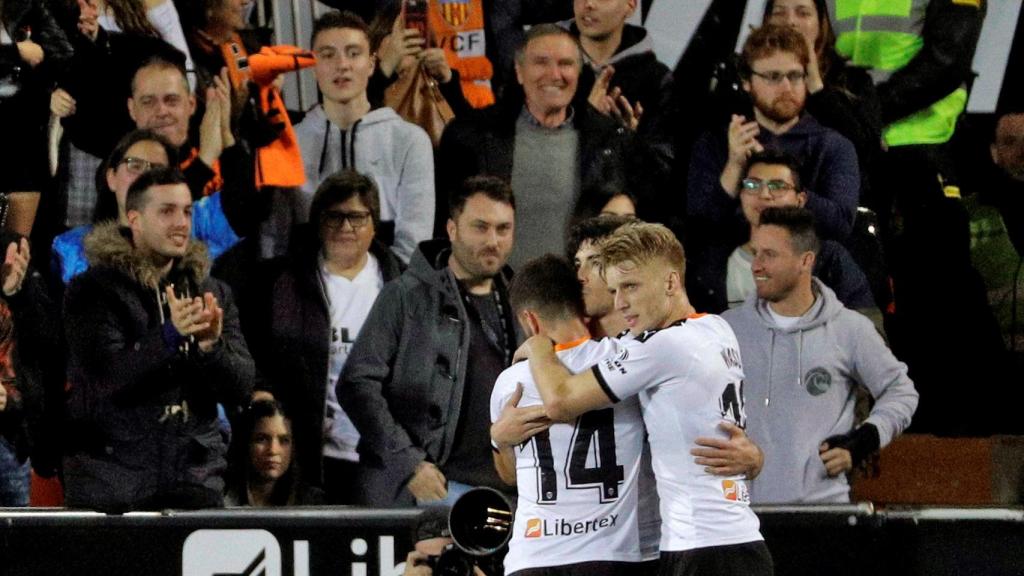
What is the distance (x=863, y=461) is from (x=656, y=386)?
198cm

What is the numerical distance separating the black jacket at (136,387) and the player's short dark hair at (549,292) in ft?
5.81

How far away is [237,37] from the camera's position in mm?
7758

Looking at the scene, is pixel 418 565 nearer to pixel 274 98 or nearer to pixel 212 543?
pixel 212 543

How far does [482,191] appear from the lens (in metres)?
7.00

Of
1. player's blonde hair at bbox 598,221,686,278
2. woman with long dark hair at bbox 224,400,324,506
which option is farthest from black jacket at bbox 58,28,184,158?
player's blonde hair at bbox 598,221,686,278

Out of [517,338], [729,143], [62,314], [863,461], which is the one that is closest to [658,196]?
[729,143]

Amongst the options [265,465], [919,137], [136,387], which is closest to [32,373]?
[136,387]

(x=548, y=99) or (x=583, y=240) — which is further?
(x=548, y=99)

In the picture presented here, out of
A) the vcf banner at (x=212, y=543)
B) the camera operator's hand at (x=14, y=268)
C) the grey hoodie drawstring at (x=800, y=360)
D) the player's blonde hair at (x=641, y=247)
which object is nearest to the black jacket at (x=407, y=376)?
the vcf banner at (x=212, y=543)

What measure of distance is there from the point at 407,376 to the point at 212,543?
3.99 ft

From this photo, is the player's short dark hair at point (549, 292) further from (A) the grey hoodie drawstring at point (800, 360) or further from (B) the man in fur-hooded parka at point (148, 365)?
(A) the grey hoodie drawstring at point (800, 360)

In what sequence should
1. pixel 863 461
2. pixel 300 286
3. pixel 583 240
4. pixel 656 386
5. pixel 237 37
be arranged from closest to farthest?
pixel 656 386 → pixel 583 240 → pixel 863 461 → pixel 300 286 → pixel 237 37

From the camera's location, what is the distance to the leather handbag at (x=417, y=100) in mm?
7777

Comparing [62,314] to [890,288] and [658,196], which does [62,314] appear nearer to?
[658,196]
